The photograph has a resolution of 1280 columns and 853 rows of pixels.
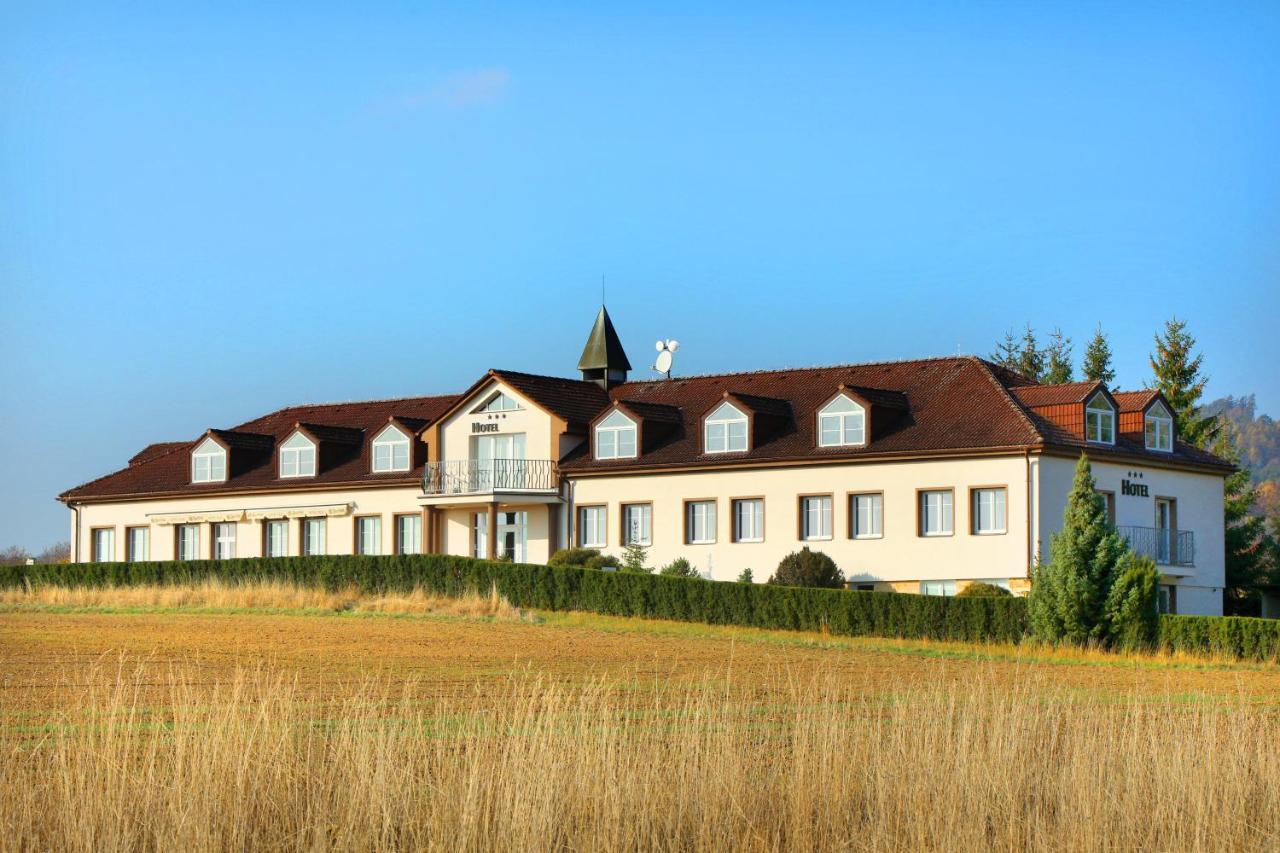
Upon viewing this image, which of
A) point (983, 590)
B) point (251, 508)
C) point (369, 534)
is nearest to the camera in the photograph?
point (983, 590)

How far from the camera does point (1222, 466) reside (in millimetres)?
51375

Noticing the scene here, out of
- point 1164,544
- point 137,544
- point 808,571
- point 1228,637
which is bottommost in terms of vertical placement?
point 1228,637

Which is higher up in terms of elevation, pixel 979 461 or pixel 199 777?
pixel 979 461

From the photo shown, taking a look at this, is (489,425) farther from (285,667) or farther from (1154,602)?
(285,667)

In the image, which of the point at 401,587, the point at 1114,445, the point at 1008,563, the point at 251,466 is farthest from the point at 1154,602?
the point at 251,466

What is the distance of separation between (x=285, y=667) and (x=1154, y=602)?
714 inches

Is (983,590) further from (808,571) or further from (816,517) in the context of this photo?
(816,517)

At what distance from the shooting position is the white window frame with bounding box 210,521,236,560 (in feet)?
194

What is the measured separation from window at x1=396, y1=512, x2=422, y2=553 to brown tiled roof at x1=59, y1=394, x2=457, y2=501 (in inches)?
50.4

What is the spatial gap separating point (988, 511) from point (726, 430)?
330 inches

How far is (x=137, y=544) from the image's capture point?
61.2 metres

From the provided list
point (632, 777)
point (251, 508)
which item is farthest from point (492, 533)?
point (632, 777)

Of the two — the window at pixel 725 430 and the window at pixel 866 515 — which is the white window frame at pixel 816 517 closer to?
the window at pixel 866 515

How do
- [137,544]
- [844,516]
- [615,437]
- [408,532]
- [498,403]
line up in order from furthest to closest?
[137,544] < [408,532] < [498,403] < [615,437] < [844,516]
